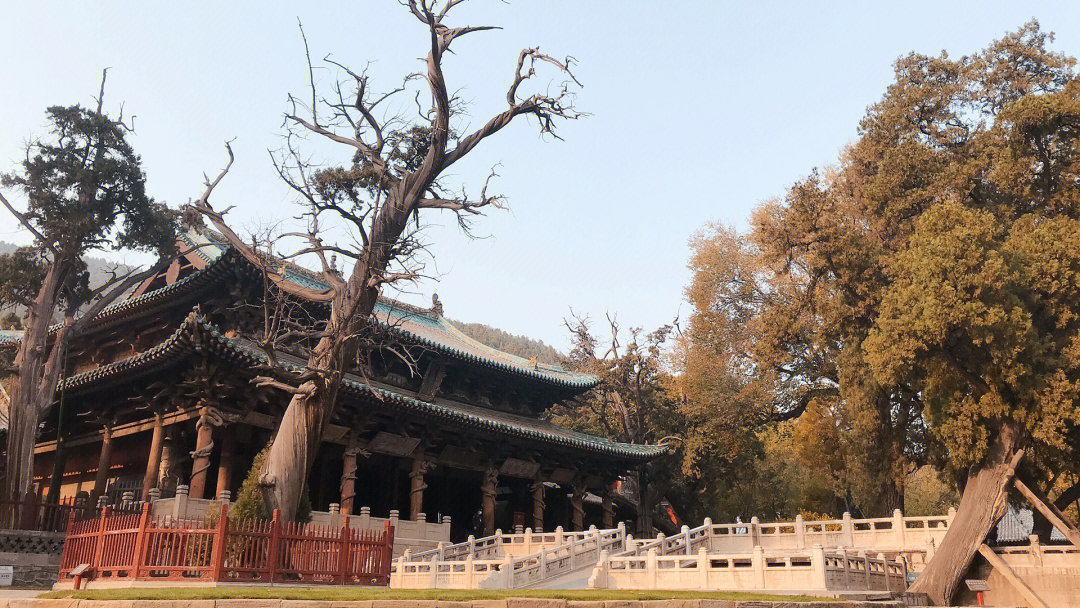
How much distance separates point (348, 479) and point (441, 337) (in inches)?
346

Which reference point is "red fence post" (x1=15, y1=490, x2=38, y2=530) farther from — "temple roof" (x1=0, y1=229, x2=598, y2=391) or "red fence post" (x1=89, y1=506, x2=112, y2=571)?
"red fence post" (x1=89, y1=506, x2=112, y2=571)

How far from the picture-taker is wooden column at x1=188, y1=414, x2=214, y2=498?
1711cm

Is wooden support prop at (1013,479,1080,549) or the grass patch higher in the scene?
wooden support prop at (1013,479,1080,549)

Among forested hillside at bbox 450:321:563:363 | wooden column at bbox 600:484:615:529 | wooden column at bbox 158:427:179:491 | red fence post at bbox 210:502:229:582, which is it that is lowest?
red fence post at bbox 210:502:229:582

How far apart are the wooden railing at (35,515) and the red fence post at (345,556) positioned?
711 centimetres

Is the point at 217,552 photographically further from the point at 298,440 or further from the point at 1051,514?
the point at 1051,514

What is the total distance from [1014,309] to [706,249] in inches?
766

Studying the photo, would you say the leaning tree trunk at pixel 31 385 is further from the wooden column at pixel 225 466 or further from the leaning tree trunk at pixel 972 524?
the leaning tree trunk at pixel 972 524

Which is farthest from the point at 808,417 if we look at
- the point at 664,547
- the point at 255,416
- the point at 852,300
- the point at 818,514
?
the point at 255,416

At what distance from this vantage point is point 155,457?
18453 millimetres

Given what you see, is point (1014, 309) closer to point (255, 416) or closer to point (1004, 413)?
point (1004, 413)

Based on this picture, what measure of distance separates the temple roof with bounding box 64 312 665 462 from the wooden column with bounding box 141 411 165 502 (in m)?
1.35

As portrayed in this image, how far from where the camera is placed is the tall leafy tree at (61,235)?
1891 centimetres

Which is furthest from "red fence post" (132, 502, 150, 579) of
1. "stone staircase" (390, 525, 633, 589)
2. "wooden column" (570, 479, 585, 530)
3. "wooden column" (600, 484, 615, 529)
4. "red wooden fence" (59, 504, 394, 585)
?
"wooden column" (600, 484, 615, 529)
